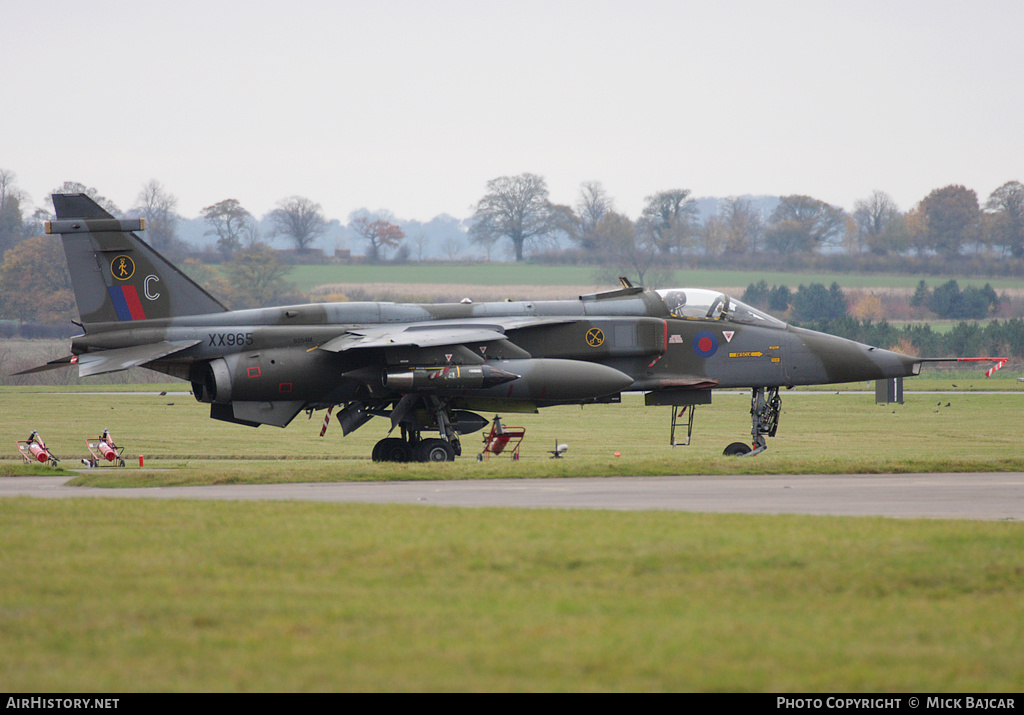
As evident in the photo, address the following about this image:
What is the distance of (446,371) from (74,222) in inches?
289

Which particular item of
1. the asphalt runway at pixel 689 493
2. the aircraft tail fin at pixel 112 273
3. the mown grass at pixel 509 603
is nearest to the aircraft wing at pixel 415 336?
the aircraft tail fin at pixel 112 273

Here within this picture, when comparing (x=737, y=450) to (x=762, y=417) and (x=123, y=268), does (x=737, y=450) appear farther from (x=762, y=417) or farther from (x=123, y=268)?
(x=123, y=268)

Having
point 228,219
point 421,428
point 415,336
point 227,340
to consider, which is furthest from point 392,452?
point 228,219

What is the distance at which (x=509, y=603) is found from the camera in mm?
7270

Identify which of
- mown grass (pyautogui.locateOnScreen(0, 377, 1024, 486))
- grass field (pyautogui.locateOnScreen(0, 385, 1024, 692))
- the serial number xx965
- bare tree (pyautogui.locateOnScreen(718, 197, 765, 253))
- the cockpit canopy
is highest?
bare tree (pyautogui.locateOnScreen(718, 197, 765, 253))

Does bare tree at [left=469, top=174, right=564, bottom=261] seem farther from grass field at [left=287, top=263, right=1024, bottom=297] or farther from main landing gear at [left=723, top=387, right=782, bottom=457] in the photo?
main landing gear at [left=723, top=387, right=782, bottom=457]

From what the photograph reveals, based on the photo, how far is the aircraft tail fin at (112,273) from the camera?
1956 centimetres

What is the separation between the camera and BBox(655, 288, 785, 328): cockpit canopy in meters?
20.9

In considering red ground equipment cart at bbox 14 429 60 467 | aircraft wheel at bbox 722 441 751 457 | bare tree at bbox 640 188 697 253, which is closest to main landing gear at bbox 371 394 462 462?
aircraft wheel at bbox 722 441 751 457

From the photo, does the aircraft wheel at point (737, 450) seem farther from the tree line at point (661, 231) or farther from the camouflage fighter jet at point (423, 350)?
the tree line at point (661, 231)

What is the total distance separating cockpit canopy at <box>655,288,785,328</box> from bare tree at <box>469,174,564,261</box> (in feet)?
272

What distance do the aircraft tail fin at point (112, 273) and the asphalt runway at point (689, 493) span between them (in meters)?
3.93

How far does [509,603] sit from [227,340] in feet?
44.0
